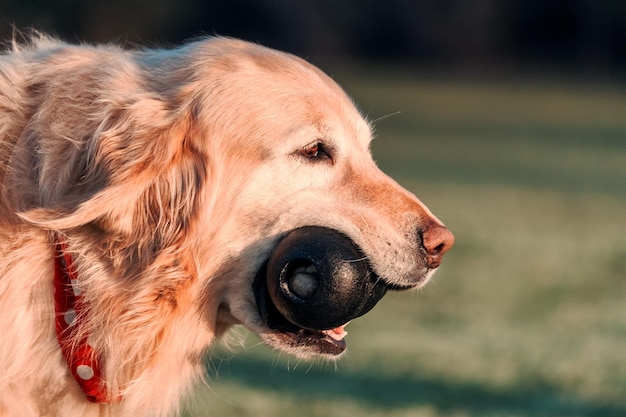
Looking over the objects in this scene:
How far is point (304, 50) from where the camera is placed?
137 ft

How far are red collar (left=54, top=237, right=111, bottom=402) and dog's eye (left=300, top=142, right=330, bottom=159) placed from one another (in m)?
0.97

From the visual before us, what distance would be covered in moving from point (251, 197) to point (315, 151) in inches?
12.3

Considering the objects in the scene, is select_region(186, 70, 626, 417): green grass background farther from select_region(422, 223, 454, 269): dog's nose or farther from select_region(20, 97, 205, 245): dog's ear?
select_region(422, 223, 454, 269): dog's nose

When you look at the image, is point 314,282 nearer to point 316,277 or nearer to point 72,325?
point 316,277

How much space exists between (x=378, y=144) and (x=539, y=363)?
610 inches

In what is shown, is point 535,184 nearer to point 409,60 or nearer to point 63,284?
point 63,284

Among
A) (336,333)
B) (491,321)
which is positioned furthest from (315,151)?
(491,321)

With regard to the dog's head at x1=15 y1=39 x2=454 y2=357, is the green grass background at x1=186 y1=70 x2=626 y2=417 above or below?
above

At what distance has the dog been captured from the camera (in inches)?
142

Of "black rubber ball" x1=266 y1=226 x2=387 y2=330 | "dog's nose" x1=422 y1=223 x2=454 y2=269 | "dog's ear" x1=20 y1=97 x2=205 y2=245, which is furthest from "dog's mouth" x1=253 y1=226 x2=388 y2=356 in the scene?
"dog's ear" x1=20 y1=97 x2=205 y2=245

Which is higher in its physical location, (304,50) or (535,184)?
(304,50)

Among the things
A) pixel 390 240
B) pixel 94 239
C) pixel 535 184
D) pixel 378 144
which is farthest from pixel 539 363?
pixel 378 144

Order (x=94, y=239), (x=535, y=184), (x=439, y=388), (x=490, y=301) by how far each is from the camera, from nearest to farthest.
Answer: (x=94, y=239) < (x=439, y=388) < (x=490, y=301) < (x=535, y=184)

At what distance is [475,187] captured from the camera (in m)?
17.1
